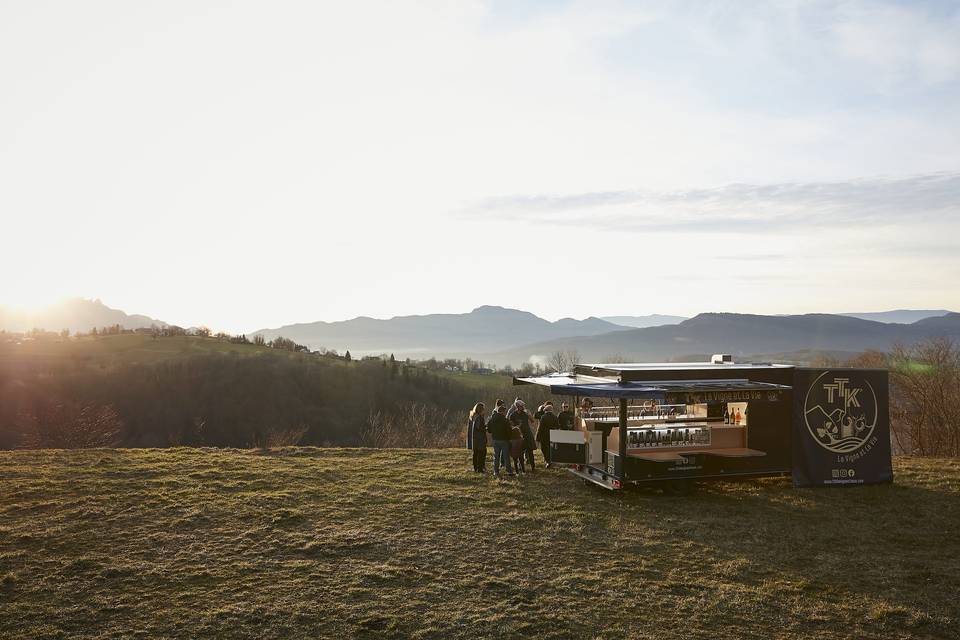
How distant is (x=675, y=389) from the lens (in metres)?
14.1

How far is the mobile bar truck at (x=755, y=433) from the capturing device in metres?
15.2

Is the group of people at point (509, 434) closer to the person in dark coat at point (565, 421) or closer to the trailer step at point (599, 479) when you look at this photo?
the person in dark coat at point (565, 421)

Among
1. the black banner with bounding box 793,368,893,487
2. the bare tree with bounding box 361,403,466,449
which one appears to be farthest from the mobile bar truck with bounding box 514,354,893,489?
the bare tree with bounding box 361,403,466,449

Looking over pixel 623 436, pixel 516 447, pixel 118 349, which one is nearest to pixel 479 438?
pixel 516 447

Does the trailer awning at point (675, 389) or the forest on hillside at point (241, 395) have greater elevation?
the trailer awning at point (675, 389)

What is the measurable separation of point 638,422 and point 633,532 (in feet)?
16.4

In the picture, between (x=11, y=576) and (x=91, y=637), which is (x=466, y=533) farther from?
(x=11, y=576)

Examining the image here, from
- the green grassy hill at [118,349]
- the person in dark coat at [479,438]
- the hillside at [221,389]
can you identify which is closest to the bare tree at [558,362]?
the hillside at [221,389]

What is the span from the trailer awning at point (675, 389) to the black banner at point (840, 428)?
1.01 metres

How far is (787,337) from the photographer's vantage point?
623 ft

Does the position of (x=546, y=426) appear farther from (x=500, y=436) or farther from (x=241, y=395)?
(x=241, y=395)

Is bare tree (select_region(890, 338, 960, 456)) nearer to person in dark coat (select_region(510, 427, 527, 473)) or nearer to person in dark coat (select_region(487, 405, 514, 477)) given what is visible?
person in dark coat (select_region(510, 427, 527, 473))

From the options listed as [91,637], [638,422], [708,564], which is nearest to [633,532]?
[708,564]

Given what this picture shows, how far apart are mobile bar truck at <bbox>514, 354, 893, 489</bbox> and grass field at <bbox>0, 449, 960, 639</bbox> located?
559 millimetres
